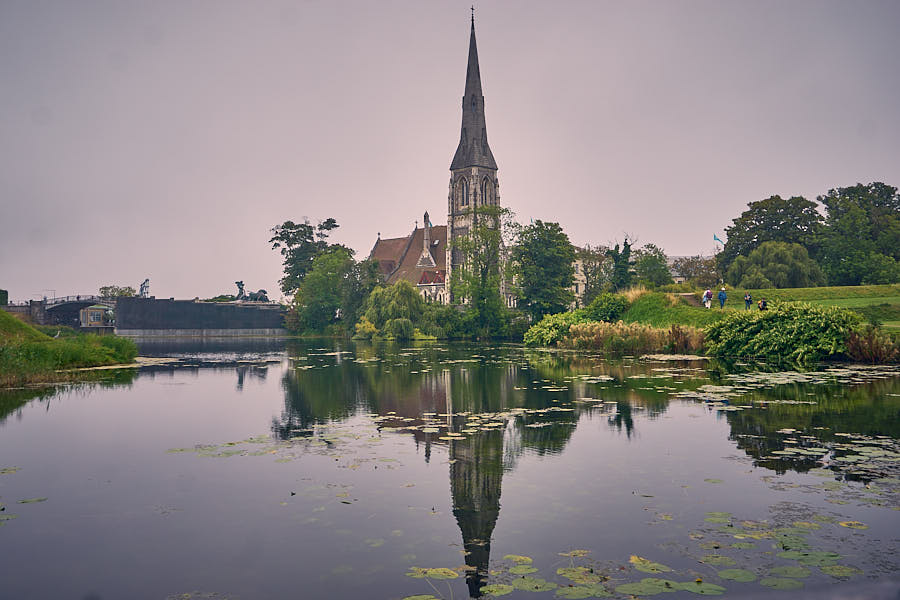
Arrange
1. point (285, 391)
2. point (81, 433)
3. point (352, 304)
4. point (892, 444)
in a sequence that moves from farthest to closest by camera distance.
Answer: point (352, 304)
point (285, 391)
point (81, 433)
point (892, 444)

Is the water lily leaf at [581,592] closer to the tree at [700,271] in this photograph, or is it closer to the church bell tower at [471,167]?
the tree at [700,271]

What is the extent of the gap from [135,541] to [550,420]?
8.63m

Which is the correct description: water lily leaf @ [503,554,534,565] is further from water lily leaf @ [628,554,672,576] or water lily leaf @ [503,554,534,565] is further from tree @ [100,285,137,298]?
tree @ [100,285,137,298]

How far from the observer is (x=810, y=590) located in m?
5.17

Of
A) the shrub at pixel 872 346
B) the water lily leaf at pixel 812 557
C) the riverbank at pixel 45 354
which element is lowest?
the water lily leaf at pixel 812 557

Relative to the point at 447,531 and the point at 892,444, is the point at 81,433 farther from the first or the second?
the point at 892,444

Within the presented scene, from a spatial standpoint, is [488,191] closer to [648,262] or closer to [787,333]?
[648,262]

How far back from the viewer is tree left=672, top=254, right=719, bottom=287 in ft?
253

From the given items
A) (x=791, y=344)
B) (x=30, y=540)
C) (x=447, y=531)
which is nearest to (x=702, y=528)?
(x=447, y=531)

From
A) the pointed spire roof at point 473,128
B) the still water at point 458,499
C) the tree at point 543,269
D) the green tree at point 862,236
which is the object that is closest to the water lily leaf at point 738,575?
the still water at point 458,499

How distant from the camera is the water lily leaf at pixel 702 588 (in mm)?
5176

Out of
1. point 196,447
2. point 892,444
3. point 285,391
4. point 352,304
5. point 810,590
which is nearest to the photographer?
point 810,590

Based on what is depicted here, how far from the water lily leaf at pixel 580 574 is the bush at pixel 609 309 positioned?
1570 inches

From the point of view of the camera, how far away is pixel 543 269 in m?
73.3
